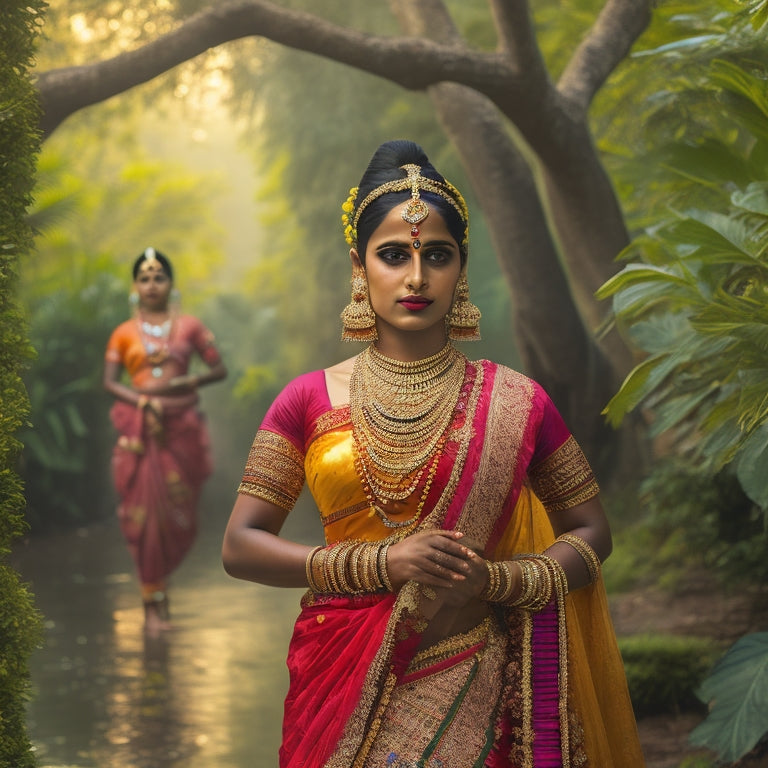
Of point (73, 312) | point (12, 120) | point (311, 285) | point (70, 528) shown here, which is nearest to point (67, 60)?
point (73, 312)

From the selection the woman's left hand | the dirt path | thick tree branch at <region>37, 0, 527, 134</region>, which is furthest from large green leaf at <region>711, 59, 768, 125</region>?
thick tree branch at <region>37, 0, 527, 134</region>

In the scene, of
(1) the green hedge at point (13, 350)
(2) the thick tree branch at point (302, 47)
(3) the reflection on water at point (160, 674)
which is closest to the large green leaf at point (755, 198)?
(1) the green hedge at point (13, 350)

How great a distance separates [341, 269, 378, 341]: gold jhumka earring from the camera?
108 inches

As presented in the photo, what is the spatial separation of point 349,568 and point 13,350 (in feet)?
4.29

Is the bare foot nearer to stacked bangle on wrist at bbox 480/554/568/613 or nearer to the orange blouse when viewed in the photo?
the orange blouse

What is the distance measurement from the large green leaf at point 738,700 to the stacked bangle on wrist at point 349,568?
1447 millimetres

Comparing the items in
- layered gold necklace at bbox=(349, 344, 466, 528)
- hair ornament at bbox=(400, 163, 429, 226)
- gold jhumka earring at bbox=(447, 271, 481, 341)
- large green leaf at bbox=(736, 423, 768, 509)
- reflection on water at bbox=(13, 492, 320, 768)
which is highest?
hair ornament at bbox=(400, 163, 429, 226)

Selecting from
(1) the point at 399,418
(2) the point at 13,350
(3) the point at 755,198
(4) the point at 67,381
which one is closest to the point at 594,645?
(1) the point at 399,418

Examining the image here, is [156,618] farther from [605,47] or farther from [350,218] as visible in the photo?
[350,218]

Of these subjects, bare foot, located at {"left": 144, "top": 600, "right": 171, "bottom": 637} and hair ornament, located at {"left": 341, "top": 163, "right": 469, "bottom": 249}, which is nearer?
hair ornament, located at {"left": 341, "top": 163, "right": 469, "bottom": 249}

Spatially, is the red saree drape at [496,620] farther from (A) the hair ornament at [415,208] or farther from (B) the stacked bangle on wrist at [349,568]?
(A) the hair ornament at [415,208]

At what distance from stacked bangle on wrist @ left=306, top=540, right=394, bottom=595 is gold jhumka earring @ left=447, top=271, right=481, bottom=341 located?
0.56 metres

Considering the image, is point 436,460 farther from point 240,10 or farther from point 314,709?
point 240,10

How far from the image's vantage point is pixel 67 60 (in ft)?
42.2
